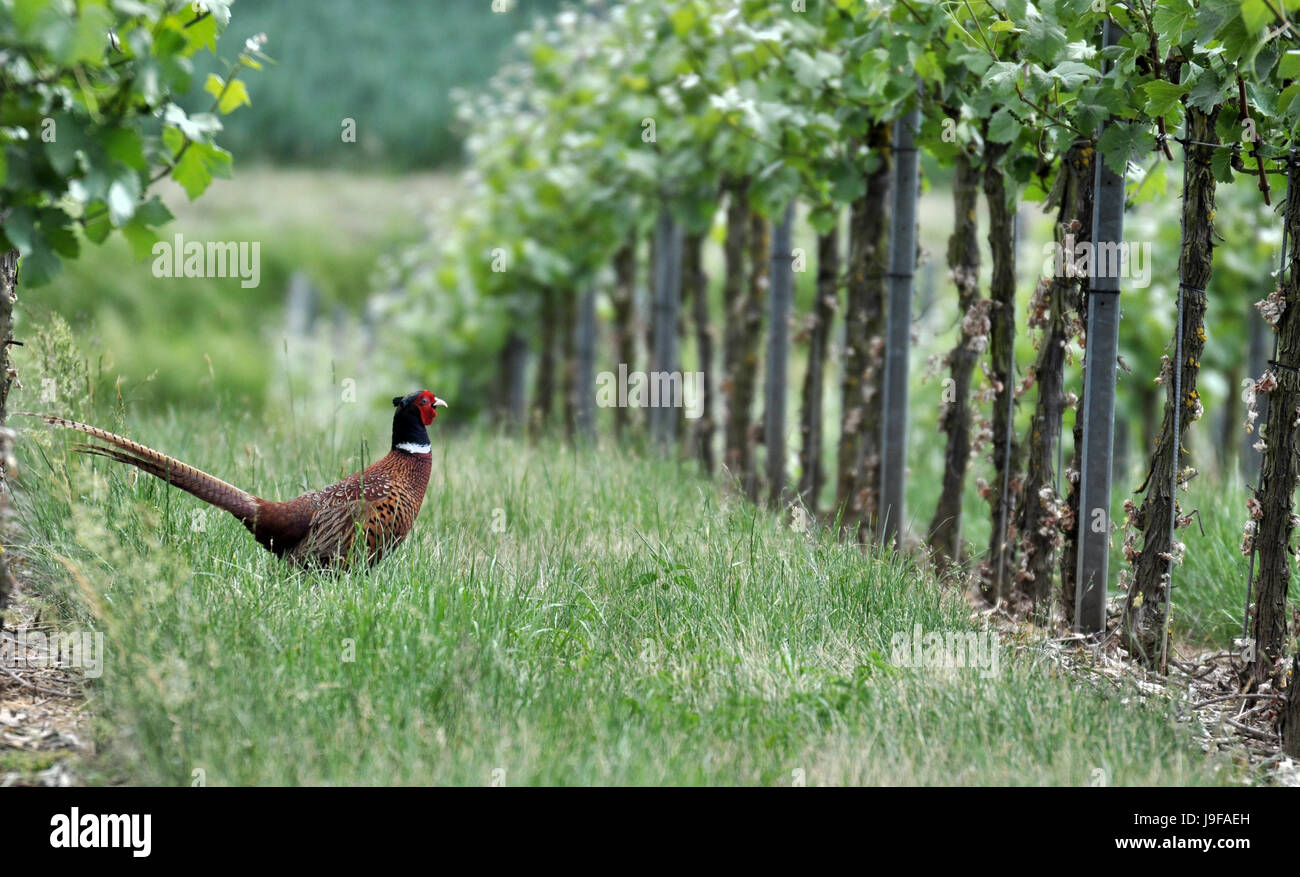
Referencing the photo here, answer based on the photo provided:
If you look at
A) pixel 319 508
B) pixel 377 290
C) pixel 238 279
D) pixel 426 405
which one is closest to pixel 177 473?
pixel 319 508

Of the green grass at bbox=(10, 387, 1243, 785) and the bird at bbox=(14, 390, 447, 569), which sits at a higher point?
the bird at bbox=(14, 390, 447, 569)

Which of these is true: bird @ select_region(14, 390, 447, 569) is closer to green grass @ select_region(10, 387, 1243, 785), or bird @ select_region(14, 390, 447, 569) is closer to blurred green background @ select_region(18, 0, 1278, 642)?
green grass @ select_region(10, 387, 1243, 785)

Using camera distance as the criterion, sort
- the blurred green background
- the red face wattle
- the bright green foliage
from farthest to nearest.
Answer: the blurred green background → the red face wattle → the bright green foliage

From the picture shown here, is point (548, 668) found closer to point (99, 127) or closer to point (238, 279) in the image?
point (99, 127)

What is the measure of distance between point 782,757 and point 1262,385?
1789 millimetres

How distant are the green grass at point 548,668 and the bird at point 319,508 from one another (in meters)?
0.09

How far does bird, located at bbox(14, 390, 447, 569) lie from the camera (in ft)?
12.2

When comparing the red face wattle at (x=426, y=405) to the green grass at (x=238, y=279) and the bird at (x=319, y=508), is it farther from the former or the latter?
the green grass at (x=238, y=279)

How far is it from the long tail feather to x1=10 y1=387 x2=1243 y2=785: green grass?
0.13m

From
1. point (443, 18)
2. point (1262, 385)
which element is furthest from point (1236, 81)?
point (443, 18)

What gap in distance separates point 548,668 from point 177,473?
1.36m

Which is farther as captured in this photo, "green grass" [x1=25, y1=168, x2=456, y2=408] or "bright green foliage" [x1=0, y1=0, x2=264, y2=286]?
"green grass" [x1=25, y1=168, x2=456, y2=408]

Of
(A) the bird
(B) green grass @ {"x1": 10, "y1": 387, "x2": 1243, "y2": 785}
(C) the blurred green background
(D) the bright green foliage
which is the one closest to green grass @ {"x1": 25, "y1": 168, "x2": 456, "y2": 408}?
(C) the blurred green background
